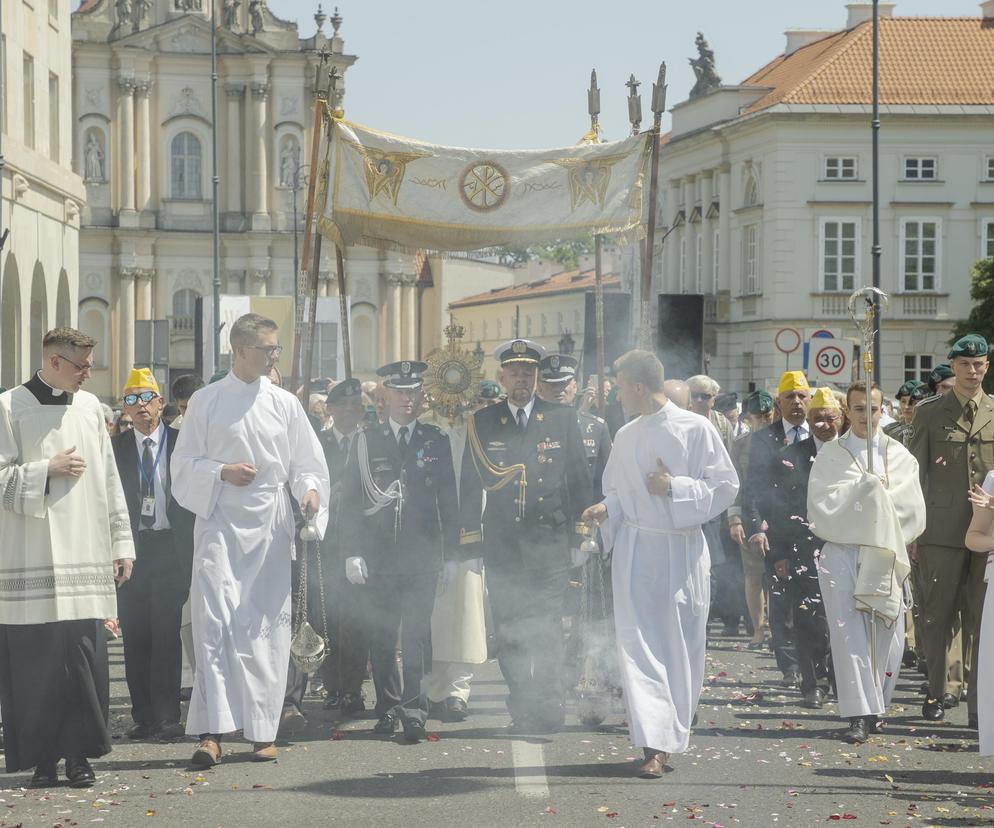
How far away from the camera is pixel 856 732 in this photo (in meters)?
9.86

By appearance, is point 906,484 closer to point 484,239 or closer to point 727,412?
point 484,239

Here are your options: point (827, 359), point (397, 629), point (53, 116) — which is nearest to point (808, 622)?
point (397, 629)

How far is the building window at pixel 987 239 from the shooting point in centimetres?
5872

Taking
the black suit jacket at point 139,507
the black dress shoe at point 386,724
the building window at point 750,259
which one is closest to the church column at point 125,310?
the building window at point 750,259

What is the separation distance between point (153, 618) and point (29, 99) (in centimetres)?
2646

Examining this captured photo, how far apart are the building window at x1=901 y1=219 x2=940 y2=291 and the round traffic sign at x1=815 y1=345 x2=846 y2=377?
35106 millimetres

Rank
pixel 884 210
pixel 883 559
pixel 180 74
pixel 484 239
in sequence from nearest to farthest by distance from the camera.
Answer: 1. pixel 883 559
2. pixel 484 239
3. pixel 884 210
4. pixel 180 74

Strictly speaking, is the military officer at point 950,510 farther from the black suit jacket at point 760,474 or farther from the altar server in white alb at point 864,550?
the black suit jacket at point 760,474

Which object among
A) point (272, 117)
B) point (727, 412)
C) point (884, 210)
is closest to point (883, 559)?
point (727, 412)

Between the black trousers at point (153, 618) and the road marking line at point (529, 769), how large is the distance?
2075mm

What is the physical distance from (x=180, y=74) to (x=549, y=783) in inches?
2542

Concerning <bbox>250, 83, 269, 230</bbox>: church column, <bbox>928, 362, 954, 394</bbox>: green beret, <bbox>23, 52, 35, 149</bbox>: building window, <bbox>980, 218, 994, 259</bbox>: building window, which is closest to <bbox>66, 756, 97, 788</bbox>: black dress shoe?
<bbox>928, 362, 954, 394</bbox>: green beret

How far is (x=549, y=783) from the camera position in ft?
27.7

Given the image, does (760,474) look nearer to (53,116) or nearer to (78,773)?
(78,773)
